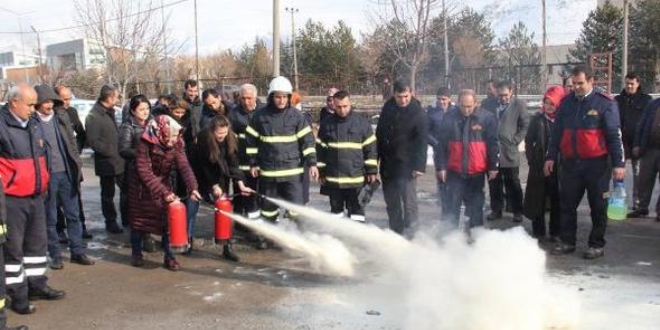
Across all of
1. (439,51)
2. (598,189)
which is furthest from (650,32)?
(598,189)

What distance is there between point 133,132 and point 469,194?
387 cm

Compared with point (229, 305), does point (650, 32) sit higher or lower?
higher

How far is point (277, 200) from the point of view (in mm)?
6566

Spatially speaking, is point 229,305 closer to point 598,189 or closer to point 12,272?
point 12,272

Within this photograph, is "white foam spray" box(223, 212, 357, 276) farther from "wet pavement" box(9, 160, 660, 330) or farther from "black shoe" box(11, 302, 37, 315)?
"black shoe" box(11, 302, 37, 315)

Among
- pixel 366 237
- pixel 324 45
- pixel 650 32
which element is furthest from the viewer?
pixel 324 45

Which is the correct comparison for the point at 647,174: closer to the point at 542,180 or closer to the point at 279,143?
the point at 542,180

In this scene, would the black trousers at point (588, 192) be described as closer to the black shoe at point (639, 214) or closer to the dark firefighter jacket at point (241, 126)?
the black shoe at point (639, 214)

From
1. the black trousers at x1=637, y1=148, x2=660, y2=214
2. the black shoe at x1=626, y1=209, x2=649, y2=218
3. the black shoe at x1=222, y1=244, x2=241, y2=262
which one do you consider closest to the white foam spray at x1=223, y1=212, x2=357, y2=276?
the black shoe at x1=222, y1=244, x2=241, y2=262

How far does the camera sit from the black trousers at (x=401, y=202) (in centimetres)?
681

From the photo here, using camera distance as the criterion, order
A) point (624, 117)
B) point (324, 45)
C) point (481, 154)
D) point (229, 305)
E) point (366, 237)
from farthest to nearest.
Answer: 1. point (324, 45)
2. point (624, 117)
3. point (481, 154)
4. point (366, 237)
5. point (229, 305)

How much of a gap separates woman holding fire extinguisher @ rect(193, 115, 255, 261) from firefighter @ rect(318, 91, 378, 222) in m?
0.93

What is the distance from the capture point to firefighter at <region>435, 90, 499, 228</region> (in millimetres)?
6805

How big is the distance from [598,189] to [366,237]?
2555mm
